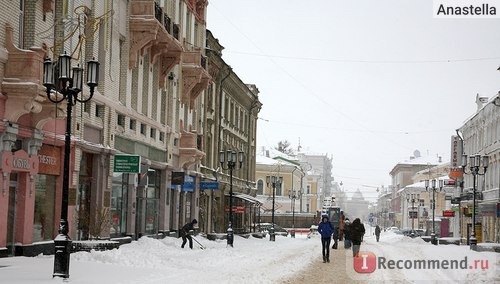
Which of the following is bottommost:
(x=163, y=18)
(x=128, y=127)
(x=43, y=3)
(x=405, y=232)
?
(x=405, y=232)

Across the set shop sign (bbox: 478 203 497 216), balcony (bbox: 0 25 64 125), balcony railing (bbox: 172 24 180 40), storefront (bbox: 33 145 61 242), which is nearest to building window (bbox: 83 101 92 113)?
storefront (bbox: 33 145 61 242)

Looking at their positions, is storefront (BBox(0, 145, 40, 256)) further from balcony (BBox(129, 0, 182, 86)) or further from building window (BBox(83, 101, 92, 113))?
balcony (BBox(129, 0, 182, 86))

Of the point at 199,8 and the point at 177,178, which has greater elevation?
the point at 199,8

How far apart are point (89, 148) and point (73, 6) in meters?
4.77

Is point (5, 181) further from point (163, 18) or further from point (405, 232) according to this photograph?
point (405, 232)

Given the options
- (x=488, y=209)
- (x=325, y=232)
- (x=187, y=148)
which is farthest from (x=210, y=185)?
(x=488, y=209)

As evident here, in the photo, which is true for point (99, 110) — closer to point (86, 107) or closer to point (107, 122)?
point (107, 122)

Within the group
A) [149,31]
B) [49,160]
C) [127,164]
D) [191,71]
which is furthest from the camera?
[191,71]

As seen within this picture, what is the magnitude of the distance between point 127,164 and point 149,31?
19.9ft

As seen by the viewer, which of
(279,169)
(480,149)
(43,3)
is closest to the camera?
(43,3)

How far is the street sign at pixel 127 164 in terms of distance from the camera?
27.7 metres

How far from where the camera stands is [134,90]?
3180 centimetres

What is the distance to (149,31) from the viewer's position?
30.6 metres

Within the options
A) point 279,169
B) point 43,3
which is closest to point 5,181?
point 43,3
